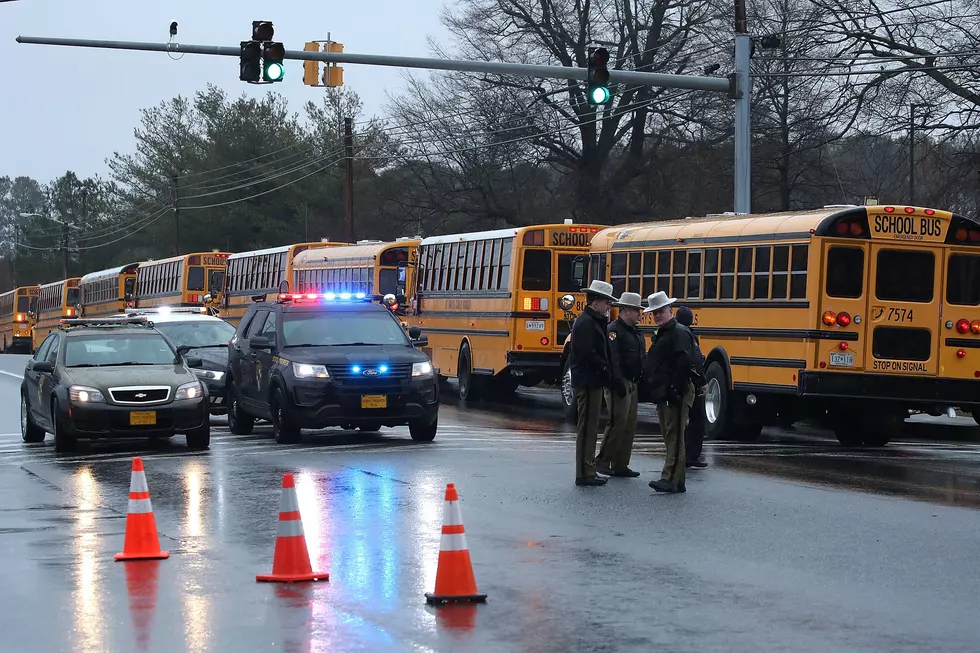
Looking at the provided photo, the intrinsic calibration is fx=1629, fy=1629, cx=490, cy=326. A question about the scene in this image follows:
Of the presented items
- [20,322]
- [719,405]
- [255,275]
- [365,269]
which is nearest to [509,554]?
[719,405]

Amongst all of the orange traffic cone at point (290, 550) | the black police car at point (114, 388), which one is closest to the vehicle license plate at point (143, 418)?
the black police car at point (114, 388)

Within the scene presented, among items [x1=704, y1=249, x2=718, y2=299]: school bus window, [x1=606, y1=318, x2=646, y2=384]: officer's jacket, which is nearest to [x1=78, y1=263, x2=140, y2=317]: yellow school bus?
[x1=704, y1=249, x2=718, y2=299]: school bus window

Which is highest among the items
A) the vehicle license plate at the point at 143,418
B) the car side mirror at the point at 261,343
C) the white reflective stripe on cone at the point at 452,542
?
the car side mirror at the point at 261,343

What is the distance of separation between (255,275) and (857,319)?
30.7 meters

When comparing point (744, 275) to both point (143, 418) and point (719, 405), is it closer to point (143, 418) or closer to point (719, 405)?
point (719, 405)

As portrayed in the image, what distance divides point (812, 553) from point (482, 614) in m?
3.03

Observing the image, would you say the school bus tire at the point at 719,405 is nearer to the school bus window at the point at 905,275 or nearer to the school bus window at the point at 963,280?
the school bus window at the point at 905,275

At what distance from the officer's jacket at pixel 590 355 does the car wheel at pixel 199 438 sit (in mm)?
5789

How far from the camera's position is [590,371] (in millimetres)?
14656

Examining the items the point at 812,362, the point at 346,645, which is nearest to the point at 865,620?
the point at 346,645

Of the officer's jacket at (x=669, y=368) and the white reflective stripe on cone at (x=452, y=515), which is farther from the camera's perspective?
the officer's jacket at (x=669, y=368)

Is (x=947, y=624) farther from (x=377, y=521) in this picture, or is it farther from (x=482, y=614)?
(x=377, y=521)

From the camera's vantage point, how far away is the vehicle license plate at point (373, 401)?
19.1 meters

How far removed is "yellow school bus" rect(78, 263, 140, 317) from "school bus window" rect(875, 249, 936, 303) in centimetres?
4500
